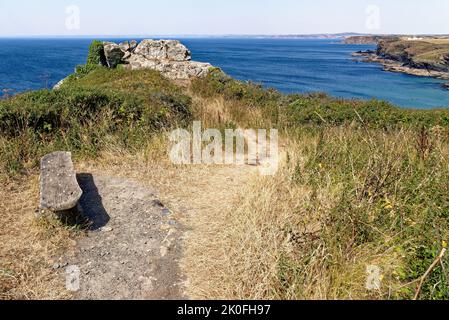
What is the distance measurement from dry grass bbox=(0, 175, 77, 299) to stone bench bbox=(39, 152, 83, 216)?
0.24 metres

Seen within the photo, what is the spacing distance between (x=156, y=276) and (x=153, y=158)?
3306 millimetres

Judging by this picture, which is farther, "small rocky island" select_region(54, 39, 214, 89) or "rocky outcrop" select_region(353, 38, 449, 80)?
"rocky outcrop" select_region(353, 38, 449, 80)

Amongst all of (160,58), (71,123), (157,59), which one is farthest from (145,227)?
(160,58)

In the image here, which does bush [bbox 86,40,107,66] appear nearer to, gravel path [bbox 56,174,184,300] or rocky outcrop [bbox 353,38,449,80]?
gravel path [bbox 56,174,184,300]

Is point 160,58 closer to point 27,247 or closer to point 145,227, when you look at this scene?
point 145,227

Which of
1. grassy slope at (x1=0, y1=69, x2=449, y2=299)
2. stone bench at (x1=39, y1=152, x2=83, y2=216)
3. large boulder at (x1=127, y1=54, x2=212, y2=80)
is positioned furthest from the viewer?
large boulder at (x1=127, y1=54, x2=212, y2=80)

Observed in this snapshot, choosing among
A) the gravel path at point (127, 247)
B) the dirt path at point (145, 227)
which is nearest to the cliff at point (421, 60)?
the dirt path at point (145, 227)

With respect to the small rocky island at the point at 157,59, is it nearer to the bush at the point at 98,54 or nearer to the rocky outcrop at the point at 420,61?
the bush at the point at 98,54

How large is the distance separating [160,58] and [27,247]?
62.9ft

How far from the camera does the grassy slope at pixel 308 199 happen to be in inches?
119

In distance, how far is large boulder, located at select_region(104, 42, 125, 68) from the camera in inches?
882

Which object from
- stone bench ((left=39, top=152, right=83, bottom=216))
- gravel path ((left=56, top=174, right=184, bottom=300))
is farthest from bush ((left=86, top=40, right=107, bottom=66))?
gravel path ((left=56, top=174, right=184, bottom=300))
